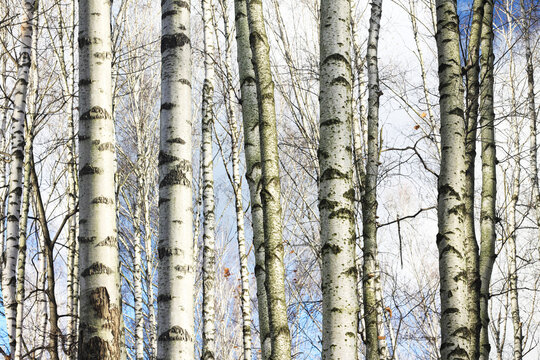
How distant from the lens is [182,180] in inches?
104

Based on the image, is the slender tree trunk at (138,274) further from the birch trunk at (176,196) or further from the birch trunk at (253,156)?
the birch trunk at (176,196)

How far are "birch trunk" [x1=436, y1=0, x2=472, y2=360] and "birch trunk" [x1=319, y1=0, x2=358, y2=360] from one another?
0.65 meters

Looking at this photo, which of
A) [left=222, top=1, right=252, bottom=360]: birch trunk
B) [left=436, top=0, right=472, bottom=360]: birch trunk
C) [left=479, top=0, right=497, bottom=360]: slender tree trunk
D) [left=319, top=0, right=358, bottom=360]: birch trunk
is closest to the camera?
[left=319, top=0, right=358, bottom=360]: birch trunk

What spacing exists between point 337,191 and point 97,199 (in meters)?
1.25

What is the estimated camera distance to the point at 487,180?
3637 mm

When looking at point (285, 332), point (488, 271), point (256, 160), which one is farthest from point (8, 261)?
point (488, 271)

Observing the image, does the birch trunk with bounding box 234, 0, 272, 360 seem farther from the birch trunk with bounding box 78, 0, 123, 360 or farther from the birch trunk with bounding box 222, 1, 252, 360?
the birch trunk with bounding box 222, 1, 252, 360

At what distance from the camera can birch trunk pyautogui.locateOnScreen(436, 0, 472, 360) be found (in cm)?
268

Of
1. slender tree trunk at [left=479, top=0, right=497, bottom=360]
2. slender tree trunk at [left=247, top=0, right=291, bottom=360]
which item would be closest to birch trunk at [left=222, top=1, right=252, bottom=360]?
slender tree trunk at [left=247, top=0, right=291, bottom=360]

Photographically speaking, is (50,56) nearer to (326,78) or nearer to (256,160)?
(256,160)

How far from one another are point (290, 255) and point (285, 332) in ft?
33.6

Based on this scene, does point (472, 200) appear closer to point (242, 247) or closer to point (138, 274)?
point (242, 247)

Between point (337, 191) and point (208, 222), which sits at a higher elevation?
point (208, 222)

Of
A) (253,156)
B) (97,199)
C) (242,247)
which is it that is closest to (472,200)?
(253,156)
